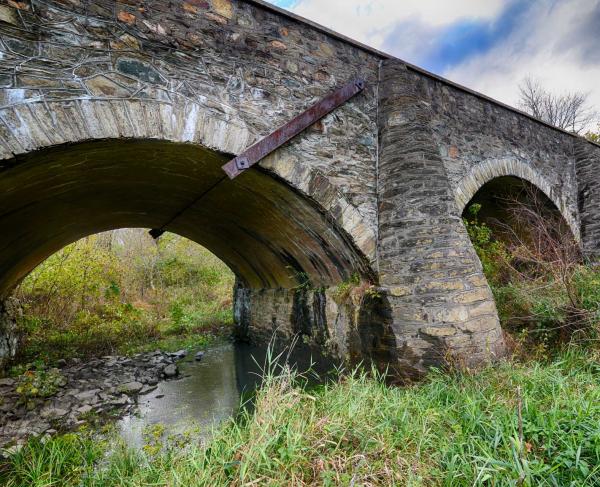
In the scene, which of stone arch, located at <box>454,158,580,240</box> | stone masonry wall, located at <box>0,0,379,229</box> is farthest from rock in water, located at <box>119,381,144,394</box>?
stone arch, located at <box>454,158,580,240</box>

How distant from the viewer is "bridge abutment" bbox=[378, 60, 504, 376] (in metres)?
3.73

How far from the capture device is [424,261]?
3.95m

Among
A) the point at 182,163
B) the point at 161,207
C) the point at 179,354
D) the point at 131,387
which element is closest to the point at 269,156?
the point at 182,163

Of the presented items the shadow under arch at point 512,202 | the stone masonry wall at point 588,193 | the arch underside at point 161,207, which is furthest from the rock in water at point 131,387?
the stone masonry wall at point 588,193

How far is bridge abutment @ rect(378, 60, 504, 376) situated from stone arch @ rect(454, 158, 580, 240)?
1380 millimetres

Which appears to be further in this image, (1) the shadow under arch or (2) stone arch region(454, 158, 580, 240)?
(1) the shadow under arch

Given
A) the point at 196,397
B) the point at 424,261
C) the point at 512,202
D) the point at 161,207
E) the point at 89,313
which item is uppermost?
the point at 512,202

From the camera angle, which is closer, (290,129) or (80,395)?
(290,129)

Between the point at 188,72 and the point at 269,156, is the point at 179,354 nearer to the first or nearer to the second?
the point at 269,156

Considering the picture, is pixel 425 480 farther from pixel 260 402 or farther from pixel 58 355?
pixel 58 355

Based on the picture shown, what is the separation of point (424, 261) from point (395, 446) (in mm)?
2113

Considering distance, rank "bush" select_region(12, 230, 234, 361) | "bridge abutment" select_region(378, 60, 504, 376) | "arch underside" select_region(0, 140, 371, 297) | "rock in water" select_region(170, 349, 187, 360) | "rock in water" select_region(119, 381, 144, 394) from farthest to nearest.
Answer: "rock in water" select_region(170, 349, 187, 360) → "bush" select_region(12, 230, 234, 361) → "rock in water" select_region(119, 381, 144, 394) → "bridge abutment" select_region(378, 60, 504, 376) → "arch underside" select_region(0, 140, 371, 297)

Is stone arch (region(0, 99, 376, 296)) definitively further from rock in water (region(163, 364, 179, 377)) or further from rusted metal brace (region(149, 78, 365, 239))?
rock in water (region(163, 364, 179, 377))

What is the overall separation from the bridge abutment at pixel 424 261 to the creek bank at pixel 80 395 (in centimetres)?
429
